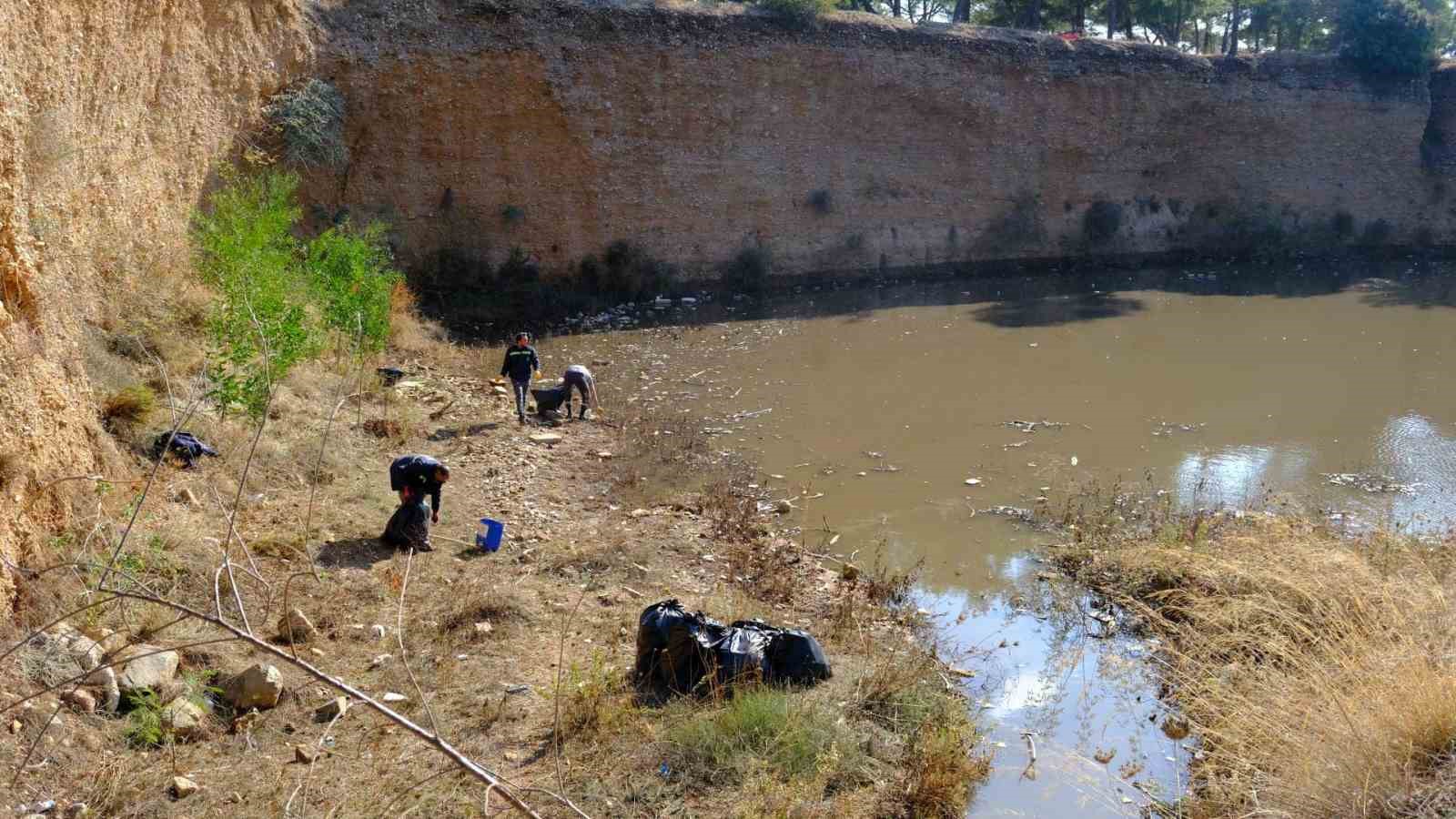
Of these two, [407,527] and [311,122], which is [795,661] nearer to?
[407,527]

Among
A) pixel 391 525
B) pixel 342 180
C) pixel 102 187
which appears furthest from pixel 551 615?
pixel 342 180

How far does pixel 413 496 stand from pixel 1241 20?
1494 inches

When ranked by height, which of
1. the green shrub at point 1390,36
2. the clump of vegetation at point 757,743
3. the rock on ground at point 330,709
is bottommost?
the clump of vegetation at point 757,743

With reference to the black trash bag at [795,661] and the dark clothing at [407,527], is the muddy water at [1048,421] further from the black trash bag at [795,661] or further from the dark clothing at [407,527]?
the dark clothing at [407,527]

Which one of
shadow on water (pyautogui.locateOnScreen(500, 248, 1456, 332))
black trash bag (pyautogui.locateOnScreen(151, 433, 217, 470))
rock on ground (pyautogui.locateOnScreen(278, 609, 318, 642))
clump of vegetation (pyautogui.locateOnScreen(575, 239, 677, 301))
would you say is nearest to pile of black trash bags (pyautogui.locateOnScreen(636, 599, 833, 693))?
rock on ground (pyautogui.locateOnScreen(278, 609, 318, 642))

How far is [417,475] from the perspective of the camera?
8.01 metres

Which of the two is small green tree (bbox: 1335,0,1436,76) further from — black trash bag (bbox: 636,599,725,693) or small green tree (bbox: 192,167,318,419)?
black trash bag (bbox: 636,599,725,693)

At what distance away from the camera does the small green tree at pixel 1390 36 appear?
27.6 meters

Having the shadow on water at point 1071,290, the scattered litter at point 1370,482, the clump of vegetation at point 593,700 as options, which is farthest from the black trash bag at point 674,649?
the shadow on water at point 1071,290

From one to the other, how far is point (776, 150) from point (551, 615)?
→ 17.2m

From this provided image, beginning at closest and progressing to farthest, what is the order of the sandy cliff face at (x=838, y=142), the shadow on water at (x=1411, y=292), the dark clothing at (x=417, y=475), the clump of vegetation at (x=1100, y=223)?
1. the dark clothing at (x=417, y=475)
2. the sandy cliff face at (x=838, y=142)
3. the shadow on water at (x=1411, y=292)
4. the clump of vegetation at (x=1100, y=223)

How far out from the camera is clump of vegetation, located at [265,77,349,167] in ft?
53.5

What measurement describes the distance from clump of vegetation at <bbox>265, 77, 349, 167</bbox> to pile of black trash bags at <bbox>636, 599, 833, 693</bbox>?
12.9 m

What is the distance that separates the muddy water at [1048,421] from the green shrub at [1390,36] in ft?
27.9
